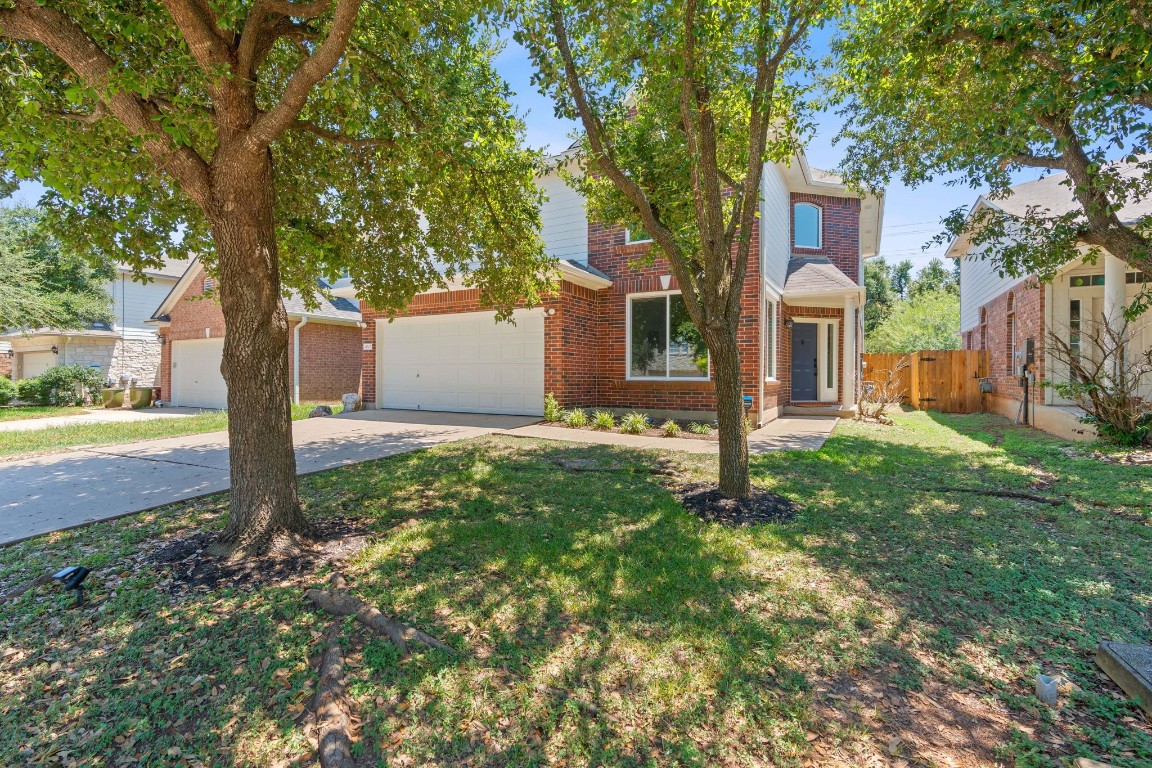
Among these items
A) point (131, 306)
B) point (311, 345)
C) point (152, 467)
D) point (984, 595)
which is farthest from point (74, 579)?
point (131, 306)

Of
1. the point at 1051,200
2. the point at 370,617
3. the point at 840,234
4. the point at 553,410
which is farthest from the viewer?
the point at 840,234

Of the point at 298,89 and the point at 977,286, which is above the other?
the point at 977,286

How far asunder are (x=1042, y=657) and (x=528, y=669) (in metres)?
2.61

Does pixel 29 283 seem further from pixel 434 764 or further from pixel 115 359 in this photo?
pixel 434 764

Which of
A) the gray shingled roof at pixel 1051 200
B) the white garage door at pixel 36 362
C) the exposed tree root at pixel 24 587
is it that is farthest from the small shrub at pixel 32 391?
the gray shingled roof at pixel 1051 200

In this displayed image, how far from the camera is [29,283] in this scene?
17281mm

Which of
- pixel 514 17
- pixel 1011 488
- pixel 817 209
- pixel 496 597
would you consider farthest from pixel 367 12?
pixel 817 209

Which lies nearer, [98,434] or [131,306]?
[98,434]

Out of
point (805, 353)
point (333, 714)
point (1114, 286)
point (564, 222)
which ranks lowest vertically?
point (333, 714)

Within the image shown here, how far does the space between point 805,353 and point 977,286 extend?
23.6 feet

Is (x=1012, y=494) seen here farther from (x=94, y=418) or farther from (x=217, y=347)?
(x=217, y=347)

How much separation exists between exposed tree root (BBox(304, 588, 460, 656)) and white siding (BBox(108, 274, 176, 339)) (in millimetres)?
23766

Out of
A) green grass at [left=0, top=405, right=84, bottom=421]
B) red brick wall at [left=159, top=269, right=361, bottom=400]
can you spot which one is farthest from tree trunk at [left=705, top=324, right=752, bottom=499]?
green grass at [left=0, top=405, right=84, bottom=421]

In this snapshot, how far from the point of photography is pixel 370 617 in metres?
2.99
